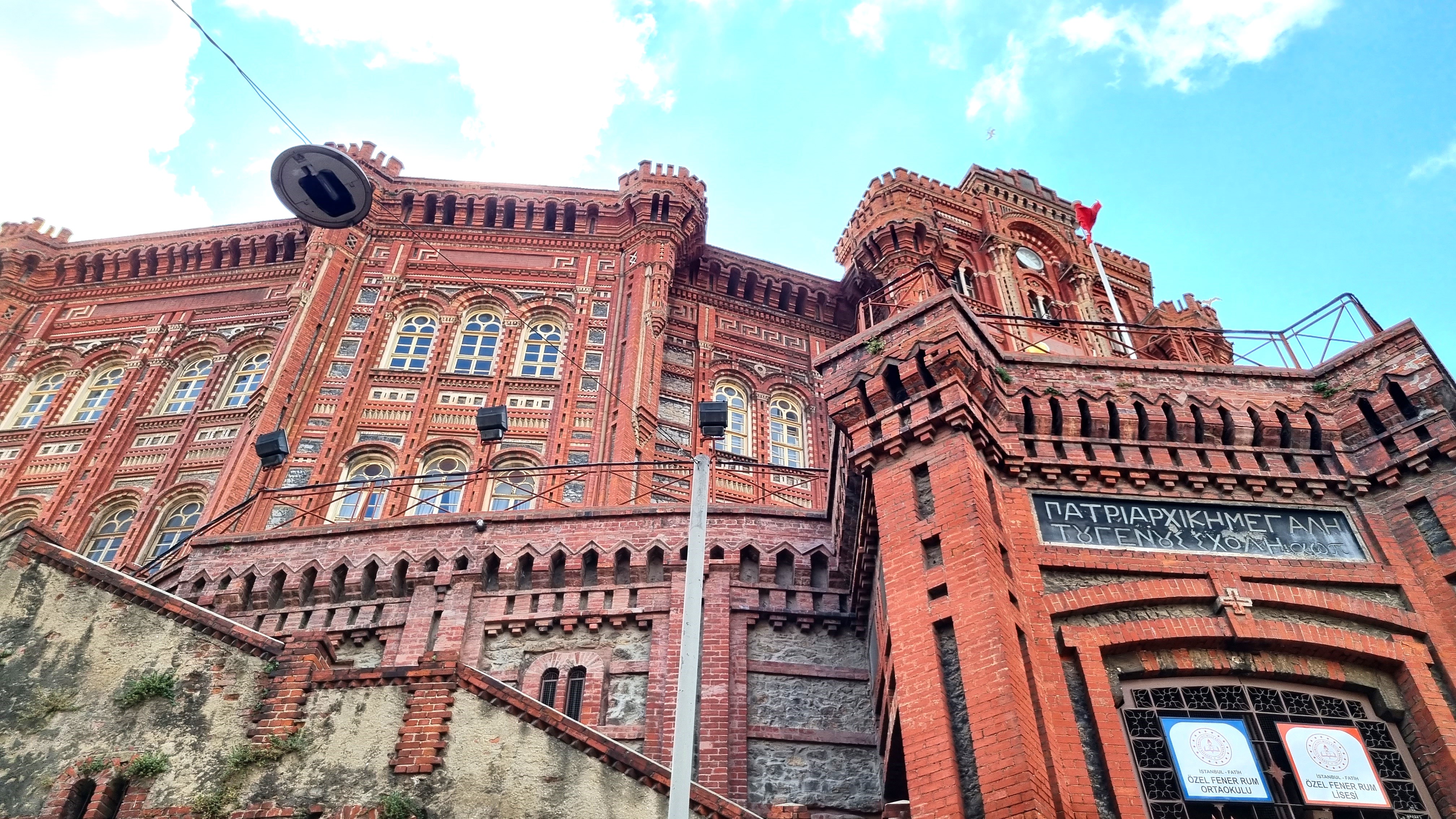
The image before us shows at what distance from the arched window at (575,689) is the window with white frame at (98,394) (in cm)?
1786

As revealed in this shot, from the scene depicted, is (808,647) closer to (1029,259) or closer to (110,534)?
(110,534)

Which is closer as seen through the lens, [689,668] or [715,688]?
[689,668]

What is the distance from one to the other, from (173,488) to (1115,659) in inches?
856

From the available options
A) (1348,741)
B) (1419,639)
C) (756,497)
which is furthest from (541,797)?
(756,497)

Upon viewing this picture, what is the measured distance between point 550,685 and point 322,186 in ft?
25.7

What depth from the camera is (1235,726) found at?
36.5 ft

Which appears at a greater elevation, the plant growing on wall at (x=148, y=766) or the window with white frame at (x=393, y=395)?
the window with white frame at (x=393, y=395)

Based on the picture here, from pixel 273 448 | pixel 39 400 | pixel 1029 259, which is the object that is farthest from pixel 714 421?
A: pixel 39 400

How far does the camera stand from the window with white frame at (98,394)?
92.3 ft

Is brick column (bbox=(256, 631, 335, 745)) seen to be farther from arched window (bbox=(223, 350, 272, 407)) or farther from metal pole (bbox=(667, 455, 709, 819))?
arched window (bbox=(223, 350, 272, 407))

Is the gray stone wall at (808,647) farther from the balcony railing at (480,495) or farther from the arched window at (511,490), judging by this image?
the arched window at (511,490)

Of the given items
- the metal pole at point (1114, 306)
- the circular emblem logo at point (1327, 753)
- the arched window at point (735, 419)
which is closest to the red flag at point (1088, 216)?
the metal pole at point (1114, 306)

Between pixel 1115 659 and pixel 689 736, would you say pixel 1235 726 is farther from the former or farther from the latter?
pixel 689 736

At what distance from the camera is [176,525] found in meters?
25.0
